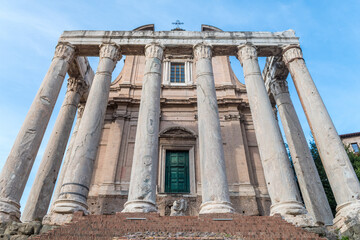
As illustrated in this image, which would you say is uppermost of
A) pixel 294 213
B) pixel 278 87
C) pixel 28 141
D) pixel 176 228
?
pixel 278 87

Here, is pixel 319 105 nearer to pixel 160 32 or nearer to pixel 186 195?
pixel 186 195

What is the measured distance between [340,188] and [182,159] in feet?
31.0

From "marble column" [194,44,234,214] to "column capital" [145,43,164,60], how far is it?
219 cm

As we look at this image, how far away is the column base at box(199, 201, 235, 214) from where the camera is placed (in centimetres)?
1027

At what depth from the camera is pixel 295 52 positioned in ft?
51.3

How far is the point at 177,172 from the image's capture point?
1762 cm

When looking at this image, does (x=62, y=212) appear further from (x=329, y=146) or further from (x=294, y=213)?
(x=329, y=146)

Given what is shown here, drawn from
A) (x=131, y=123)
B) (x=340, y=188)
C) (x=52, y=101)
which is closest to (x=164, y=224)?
(x=340, y=188)

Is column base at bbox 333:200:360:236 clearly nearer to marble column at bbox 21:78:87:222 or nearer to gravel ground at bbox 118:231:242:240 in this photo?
gravel ground at bbox 118:231:242:240

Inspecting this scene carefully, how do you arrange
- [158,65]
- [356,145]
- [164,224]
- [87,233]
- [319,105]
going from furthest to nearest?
[356,145] → [158,65] → [319,105] → [164,224] → [87,233]

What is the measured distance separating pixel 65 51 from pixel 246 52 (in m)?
10.1

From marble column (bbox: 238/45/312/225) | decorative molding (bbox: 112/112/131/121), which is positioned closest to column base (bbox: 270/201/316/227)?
marble column (bbox: 238/45/312/225)

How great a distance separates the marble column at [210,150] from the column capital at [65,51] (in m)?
7.08

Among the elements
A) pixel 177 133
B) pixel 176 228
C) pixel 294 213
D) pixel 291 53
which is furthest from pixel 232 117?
pixel 176 228
